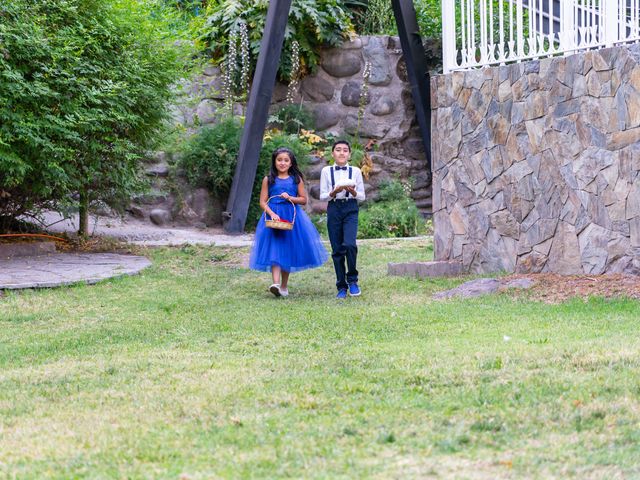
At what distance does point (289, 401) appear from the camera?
170 inches

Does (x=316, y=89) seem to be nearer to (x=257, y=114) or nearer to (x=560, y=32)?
(x=257, y=114)

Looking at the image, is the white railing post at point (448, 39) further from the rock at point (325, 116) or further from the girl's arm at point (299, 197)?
the rock at point (325, 116)

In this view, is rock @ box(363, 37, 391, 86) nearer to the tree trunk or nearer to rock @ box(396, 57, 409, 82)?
rock @ box(396, 57, 409, 82)

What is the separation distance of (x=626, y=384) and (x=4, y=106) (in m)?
7.07

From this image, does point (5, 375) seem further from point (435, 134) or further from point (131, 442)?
point (435, 134)

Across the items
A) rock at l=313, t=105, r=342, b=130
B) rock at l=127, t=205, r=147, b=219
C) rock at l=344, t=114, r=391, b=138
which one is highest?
rock at l=313, t=105, r=342, b=130

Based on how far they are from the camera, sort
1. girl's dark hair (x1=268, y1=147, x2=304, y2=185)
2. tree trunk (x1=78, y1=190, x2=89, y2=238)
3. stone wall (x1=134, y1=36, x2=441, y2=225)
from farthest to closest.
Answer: stone wall (x1=134, y1=36, x2=441, y2=225) → tree trunk (x1=78, y1=190, x2=89, y2=238) → girl's dark hair (x1=268, y1=147, x2=304, y2=185)

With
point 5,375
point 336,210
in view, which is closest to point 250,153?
point 336,210

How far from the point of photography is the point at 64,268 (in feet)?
31.3

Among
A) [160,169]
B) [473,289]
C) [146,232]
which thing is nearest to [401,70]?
[160,169]

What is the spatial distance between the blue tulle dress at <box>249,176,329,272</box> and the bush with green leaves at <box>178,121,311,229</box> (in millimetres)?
4919

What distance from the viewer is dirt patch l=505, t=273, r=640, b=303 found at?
7.29m

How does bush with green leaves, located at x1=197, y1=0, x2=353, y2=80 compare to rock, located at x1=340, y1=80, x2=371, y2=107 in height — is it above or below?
above

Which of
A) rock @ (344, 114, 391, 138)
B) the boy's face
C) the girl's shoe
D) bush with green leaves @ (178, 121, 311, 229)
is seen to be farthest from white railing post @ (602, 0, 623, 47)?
rock @ (344, 114, 391, 138)
